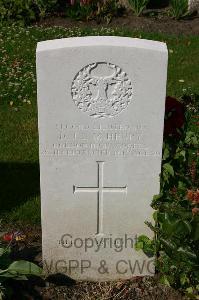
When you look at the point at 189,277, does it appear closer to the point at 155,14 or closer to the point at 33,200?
the point at 33,200

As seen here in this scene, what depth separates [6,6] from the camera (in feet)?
33.4

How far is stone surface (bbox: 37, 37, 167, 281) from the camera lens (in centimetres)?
359

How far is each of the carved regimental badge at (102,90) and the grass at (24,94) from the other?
1.65 m

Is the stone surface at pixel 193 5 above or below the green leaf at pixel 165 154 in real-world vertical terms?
above

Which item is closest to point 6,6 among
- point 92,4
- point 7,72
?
point 92,4

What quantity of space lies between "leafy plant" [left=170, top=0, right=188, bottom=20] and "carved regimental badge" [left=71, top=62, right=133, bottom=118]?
279 inches

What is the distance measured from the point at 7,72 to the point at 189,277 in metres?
4.89

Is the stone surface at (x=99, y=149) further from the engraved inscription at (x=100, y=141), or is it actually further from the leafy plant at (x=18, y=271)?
the leafy plant at (x=18, y=271)

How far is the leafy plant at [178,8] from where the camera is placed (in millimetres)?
10328

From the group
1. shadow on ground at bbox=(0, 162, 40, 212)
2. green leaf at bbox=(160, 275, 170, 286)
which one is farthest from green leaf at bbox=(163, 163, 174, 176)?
shadow on ground at bbox=(0, 162, 40, 212)

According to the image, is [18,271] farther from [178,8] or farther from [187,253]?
[178,8]

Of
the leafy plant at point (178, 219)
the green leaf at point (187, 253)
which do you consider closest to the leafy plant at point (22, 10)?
the leafy plant at point (178, 219)

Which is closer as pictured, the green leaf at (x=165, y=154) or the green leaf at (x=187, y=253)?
the green leaf at (x=187, y=253)

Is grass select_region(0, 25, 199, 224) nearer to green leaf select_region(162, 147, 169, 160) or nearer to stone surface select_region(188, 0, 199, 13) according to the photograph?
stone surface select_region(188, 0, 199, 13)
